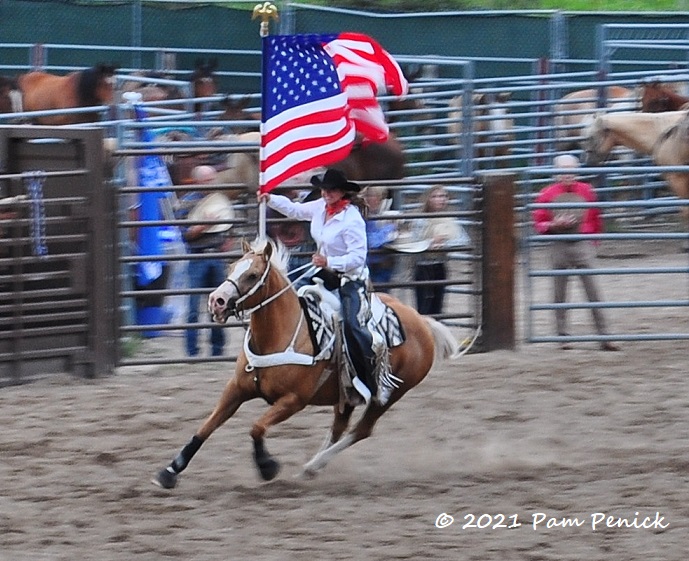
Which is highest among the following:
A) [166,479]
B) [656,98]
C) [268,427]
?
[656,98]

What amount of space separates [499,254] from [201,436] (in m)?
4.14

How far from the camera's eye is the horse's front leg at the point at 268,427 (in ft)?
19.9

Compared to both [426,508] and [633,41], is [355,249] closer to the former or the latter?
[426,508]

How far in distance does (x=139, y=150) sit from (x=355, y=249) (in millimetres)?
2997

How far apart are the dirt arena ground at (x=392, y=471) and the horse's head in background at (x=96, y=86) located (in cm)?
471

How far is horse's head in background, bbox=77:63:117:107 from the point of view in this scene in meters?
12.9

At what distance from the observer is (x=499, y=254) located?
31.8ft

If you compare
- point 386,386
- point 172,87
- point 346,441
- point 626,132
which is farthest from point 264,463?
point 172,87

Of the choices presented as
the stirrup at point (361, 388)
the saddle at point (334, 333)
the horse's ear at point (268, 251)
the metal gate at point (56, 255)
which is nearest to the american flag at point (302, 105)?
the horse's ear at point (268, 251)

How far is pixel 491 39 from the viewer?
1680 cm

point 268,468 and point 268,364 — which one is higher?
point 268,364

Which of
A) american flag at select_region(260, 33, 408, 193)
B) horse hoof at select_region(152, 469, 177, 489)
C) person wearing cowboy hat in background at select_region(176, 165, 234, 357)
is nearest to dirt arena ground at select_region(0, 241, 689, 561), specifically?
horse hoof at select_region(152, 469, 177, 489)

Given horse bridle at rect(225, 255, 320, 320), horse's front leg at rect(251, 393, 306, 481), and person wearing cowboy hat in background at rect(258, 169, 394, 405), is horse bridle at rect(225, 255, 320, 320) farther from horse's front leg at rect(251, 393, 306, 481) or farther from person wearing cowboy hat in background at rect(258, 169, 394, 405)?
horse's front leg at rect(251, 393, 306, 481)

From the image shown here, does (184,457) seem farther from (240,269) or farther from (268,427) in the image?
(240,269)
